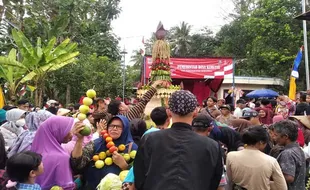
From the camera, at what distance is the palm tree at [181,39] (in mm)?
42688

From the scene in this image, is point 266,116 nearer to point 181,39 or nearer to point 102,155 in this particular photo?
point 102,155

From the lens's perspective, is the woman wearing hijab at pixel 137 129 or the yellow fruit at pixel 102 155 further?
the woman wearing hijab at pixel 137 129

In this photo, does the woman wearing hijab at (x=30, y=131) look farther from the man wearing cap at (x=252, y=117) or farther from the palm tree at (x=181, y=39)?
the palm tree at (x=181, y=39)

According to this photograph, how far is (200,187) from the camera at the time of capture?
7.95 ft

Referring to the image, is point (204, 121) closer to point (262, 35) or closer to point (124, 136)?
point (124, 136)

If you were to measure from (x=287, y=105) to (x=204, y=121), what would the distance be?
6.19 metres

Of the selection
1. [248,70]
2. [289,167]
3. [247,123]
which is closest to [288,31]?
[248,70]

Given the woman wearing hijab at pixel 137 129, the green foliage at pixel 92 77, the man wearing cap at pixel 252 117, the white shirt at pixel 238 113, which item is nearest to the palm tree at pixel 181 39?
the green foliage at pixel 92 77

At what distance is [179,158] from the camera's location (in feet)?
7.89

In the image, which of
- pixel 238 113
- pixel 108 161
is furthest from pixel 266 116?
pixel 108 161

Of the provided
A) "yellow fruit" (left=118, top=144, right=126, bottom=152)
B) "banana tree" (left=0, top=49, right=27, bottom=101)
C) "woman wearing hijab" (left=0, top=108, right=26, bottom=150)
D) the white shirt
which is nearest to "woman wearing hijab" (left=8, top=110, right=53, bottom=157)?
"yellow fruit" (left=118, top=144, right=126, bottom=152)

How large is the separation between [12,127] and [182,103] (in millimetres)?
3549

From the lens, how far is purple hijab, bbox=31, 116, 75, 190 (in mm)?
3312

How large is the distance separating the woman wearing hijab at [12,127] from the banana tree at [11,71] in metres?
9.05
